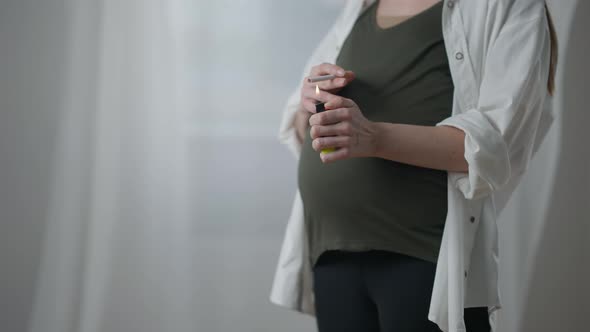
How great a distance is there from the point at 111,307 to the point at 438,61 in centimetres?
104

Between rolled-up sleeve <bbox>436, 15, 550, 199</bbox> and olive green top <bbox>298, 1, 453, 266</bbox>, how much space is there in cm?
5

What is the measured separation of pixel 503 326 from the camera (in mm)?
1436

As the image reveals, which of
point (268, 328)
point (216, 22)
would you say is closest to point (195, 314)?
point (268, 328)

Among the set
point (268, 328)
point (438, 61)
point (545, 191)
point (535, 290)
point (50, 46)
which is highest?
point (50, 46)

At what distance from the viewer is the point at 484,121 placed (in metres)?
0.78

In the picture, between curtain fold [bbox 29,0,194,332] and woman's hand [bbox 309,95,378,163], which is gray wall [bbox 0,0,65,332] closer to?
curtain fold [bbox 29,0,194,332]

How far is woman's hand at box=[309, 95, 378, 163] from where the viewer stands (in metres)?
0.78

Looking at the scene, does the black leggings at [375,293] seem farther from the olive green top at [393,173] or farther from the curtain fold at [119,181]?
the curtain fold at [119,181]

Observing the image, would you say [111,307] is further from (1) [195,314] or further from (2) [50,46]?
(2) [50,46]

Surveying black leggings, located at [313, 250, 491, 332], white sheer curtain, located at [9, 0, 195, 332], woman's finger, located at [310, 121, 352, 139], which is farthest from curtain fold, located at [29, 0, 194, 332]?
woman's finger, located at [310, 121, 352, 139]

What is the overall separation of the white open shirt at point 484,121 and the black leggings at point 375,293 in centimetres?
3

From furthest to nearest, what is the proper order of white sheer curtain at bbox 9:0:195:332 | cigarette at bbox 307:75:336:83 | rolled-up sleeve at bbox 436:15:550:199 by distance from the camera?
white sheer curtain at bbox 9:0:195:332 < cigarette at bbox 307:75:336:83 < rolled-up sleeve at bbox 436:15:550:199

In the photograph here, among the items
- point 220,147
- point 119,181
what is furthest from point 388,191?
point 119,181

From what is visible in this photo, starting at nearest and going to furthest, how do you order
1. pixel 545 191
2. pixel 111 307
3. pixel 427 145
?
pixel 427 145
pixel 545 191
pixel 111 307
